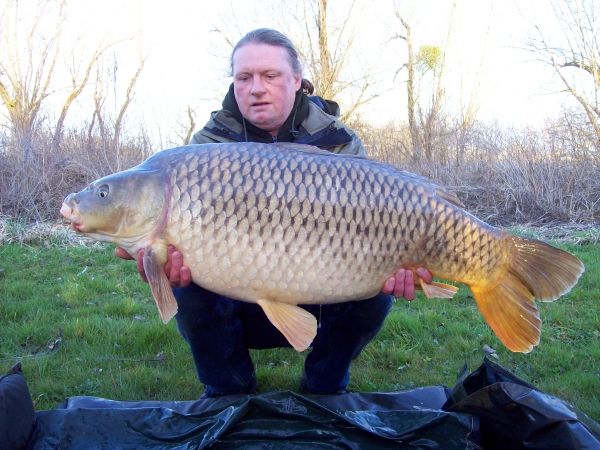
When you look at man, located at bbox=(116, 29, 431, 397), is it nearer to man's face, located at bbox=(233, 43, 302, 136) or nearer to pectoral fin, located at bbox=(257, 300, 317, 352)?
man's face, located at bbox=(233, 43, 302, 136)

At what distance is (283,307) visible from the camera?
4.86ft

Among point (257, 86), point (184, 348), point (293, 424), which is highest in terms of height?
point (257, 86)

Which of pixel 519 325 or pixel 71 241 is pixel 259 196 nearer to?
pixel 519 325

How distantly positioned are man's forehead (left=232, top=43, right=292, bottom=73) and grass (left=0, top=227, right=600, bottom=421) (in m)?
1.22

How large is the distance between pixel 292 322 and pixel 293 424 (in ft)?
0.93

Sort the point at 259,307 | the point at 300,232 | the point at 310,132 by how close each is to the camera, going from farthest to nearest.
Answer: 1. the point at 310,132
2. the point at 259,307
3. the point at 300,232

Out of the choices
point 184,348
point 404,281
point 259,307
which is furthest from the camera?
point 184,348

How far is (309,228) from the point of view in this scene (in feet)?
4.63

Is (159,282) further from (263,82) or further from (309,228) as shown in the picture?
(263,82)

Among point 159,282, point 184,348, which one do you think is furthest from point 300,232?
point 184,348

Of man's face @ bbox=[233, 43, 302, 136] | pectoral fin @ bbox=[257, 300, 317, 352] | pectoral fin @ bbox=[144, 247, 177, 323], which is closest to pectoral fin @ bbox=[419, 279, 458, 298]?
pectoral fin @ bbox=[257, 300, 317, 352]

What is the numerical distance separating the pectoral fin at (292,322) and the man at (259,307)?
1.08ft

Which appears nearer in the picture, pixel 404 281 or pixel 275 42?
pixel 404 281

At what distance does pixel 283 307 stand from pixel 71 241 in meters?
3.43
